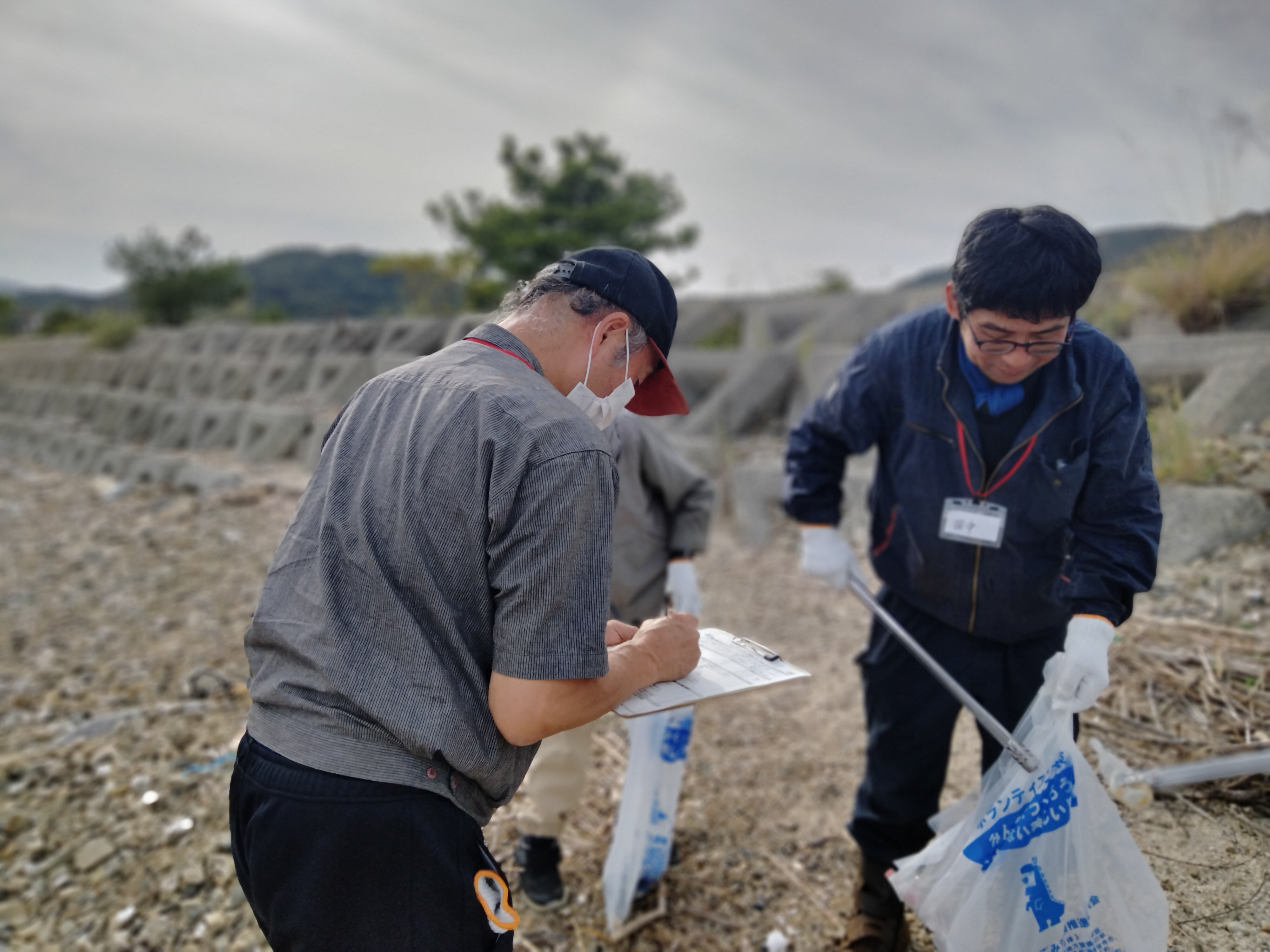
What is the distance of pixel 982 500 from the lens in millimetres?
1911

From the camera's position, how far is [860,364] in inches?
84.4

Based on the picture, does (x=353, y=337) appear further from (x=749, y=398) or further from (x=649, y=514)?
(x=649, y=514)

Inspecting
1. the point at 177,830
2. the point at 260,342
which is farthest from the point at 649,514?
the point at 260,342

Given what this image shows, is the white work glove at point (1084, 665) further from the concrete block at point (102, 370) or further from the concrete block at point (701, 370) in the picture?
the concrete block at point (102, 370)

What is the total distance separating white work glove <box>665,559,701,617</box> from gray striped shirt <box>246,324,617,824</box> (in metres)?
1.30

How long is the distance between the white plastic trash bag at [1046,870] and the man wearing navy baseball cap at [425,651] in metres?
0.91

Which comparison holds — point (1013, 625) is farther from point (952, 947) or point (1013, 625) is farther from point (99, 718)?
point (99, 718)

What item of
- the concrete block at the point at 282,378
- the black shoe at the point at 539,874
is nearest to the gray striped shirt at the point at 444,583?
the black shoe at the point at 539,874

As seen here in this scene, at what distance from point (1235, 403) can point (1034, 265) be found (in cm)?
281

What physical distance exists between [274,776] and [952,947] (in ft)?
4.60

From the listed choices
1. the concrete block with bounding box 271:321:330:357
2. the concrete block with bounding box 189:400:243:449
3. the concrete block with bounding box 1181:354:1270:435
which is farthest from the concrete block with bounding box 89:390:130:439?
the concrete block with bounding box 1181:354:1270:435

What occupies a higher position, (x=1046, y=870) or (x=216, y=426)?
(x=1046, y=870)

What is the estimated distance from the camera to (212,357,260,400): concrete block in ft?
38.8

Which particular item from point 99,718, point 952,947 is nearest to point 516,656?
point 952,947
